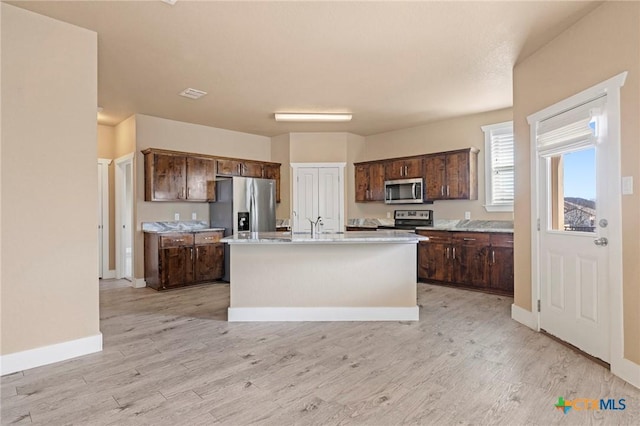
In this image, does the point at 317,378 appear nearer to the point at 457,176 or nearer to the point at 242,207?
the point at 242,207

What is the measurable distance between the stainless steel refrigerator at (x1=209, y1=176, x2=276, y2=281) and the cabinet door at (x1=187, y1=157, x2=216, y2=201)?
0.58ft

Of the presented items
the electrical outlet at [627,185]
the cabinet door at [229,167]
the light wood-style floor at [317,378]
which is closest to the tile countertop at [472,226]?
the light wood-style floor at [317,378]

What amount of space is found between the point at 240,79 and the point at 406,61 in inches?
72.3

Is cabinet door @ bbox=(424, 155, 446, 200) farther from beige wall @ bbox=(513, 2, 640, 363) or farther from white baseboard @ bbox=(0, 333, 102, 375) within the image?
white baseboard @ bbox=(0, 333, 102, 375)

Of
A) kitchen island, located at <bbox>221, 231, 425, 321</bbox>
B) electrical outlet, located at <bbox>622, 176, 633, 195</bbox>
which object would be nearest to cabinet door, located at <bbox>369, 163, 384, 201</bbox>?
kitchen island, located at <bbox>221, 231, 425, 321</bbox>

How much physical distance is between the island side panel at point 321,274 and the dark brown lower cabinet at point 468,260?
1.76m

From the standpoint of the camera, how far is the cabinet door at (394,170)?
6188mm

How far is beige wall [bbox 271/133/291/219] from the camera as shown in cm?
673

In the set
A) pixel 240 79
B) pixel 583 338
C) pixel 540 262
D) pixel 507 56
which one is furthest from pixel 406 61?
pixel 583 338

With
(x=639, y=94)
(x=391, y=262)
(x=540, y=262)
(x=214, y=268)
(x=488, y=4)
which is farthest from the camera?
(x=214, y=268)

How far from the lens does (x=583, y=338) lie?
9.30 ft

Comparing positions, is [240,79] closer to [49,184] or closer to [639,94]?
[49,184]

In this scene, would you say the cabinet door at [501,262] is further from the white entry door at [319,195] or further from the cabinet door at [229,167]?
the cabinet door at [229,167]

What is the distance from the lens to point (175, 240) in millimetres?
5277
